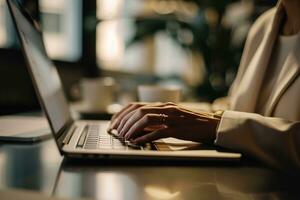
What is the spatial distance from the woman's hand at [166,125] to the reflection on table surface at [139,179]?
0.27 ft

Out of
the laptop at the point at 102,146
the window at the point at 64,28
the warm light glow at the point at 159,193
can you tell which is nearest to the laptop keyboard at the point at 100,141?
the laptop at the point at 102,146

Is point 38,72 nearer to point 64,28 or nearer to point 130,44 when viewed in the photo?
point 130,44

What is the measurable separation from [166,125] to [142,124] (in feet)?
0.15

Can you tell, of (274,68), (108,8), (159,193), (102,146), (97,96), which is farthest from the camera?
(108,8)

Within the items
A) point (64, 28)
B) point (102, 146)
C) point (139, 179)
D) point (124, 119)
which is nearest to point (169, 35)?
point (64, 28)

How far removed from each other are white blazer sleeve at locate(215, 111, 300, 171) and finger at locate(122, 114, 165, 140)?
0.11 meters

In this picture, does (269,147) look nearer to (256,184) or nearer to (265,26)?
(256,184)

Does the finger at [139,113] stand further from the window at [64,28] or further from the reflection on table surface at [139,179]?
the window at [64,28]

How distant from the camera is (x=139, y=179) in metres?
0.48

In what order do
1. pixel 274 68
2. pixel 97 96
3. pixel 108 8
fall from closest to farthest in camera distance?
pixel 274 68 < pixel 97 96 < pixel 108 8

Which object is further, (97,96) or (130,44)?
(130,44)

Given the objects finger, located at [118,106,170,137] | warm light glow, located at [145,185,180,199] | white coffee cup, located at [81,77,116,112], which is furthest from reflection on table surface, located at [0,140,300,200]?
white coffee cup, located at [81,77,116,112]

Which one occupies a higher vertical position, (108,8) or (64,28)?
(108,8)

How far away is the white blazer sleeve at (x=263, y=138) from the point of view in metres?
0.60
